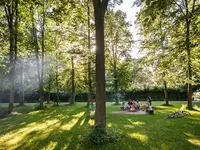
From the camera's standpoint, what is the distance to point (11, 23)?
57.9ft

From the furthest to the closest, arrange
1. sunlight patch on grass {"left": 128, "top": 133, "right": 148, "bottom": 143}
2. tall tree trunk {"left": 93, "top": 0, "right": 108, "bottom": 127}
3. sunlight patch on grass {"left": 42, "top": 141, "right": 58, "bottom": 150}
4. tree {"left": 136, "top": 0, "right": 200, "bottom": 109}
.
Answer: tree {"left": 136, "top": 0, "right": 200, "bottom": 109}, tall tree trunk {"left": 93, "top": 0, "right": 108, "bottom": 127}, sunlight patch on grass {"left": 128, "top": 133, "right": 148, "bottom": 143}, sunlight patch on grass {"left": 42, "top": 141, "right": 58, "bottom": 150}

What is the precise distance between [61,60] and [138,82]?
1914cm

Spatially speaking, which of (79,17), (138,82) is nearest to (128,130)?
(79,17)

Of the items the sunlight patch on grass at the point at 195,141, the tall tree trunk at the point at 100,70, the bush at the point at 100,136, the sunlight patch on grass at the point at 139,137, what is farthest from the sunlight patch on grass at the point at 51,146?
the sunlight patch on grass at the point at 195,141

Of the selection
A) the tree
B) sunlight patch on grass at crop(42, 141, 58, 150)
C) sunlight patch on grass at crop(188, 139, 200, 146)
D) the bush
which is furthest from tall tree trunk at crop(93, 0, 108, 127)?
the tree

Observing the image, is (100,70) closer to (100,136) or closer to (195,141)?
(100,136)

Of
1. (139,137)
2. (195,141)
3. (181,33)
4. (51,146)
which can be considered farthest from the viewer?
(181,33)

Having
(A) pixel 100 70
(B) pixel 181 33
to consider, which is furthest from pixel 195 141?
(B) pixel 181 33

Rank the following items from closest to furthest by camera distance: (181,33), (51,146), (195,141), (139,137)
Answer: (51,146)
(195,141)
(139,137)
(181,33)

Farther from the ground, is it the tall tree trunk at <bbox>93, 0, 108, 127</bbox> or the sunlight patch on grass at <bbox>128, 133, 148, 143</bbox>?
the tall tree trunk at <bbox>93, 0, 108, 127</bbox>

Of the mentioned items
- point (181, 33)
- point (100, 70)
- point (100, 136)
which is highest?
point (181, 33)

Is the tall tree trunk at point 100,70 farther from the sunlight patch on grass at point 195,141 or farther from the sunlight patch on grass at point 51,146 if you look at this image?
the sunlight patch on grass at point 195,141

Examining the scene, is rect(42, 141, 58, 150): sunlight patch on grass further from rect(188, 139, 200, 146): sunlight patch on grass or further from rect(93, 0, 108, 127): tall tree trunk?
rect(188, 139, 200, 146): sunlight patch on grass

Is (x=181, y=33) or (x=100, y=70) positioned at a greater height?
(x=181, y=33)
